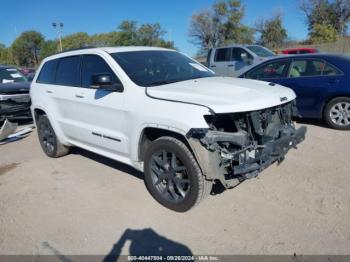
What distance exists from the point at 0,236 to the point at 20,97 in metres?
6.57

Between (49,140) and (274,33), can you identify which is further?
(274,33)

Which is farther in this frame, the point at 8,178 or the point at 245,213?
the point at 8,178

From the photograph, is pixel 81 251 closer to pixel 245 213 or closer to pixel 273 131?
→ pixel 245 213

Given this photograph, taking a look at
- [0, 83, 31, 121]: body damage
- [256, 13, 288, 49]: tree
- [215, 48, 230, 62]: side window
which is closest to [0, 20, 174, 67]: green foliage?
[256, 13, 288, 49]: tree

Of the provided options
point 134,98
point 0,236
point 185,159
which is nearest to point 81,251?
point 0,236

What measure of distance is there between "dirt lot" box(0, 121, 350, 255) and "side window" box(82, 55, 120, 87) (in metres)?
1.47

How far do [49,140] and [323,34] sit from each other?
4396 cm

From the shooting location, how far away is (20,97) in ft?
31.3

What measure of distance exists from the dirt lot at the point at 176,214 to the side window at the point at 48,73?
5.26 ft

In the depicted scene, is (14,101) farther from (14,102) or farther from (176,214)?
(176,214)

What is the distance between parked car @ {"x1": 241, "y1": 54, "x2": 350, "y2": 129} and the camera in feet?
22.3

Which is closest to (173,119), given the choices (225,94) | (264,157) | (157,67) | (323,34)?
(225,94)

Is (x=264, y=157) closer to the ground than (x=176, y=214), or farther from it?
farther from it

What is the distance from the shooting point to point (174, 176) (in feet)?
13.0
